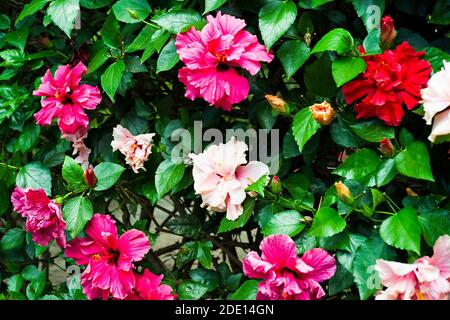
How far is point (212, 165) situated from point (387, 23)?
1.42ft

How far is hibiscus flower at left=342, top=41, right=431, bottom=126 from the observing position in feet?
4.28

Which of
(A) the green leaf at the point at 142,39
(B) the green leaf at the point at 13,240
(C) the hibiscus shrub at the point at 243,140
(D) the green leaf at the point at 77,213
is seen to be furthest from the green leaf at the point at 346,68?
(B) the green leaf at the point at 13,240

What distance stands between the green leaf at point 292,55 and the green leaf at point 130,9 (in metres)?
0.32

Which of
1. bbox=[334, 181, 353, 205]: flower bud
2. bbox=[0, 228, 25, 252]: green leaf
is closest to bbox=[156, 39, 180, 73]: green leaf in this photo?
bbox=[334, 181, 353, 205]: flower bud

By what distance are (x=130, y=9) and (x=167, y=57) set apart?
6.2 inches

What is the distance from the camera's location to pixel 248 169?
1.48 m

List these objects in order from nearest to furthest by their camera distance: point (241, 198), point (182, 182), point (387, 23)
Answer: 1. point (387, 23)
2. point (241, 198)
3. point (182, 182)

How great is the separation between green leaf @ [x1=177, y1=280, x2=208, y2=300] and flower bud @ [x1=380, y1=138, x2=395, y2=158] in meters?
0.54

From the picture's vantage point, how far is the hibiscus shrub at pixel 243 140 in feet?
4.31

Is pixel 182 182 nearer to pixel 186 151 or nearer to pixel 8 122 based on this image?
pixel 186 151

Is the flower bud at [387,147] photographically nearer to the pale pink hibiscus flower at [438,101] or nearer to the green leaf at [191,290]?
the pale pink hibiscus flower at [438,101]

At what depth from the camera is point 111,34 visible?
1619mm

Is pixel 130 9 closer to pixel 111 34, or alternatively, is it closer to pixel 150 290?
pixel 111 34
